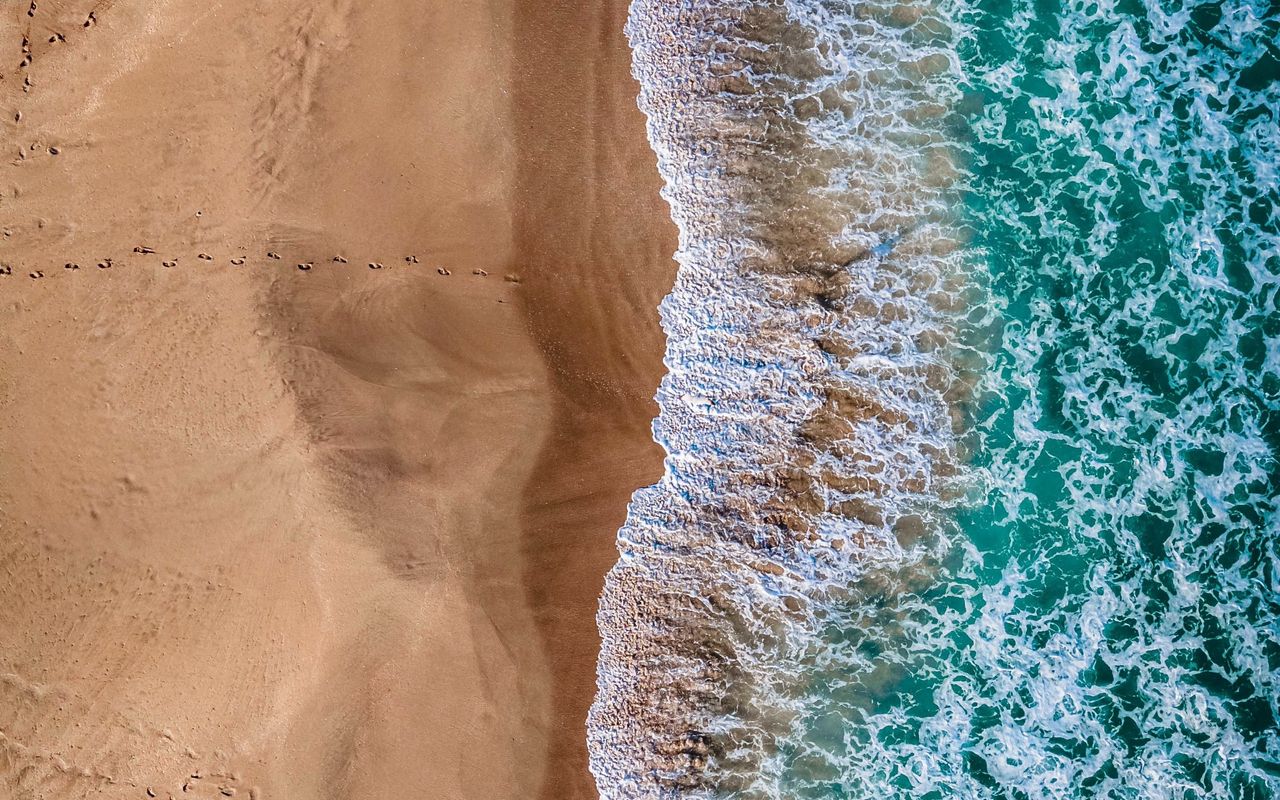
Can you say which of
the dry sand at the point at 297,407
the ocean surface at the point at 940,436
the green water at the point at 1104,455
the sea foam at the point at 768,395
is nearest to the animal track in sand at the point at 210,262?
the dry sand at the point at 297,407

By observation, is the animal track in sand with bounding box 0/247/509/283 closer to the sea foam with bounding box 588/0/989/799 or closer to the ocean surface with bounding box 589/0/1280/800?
the sea foam with bounding box 588/0/989/799

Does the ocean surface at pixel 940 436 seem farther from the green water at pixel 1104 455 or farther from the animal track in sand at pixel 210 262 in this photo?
the animal track in sand at pixel 210 262

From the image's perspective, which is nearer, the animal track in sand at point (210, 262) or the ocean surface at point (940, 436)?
the animal track in sand at point (210, 262)

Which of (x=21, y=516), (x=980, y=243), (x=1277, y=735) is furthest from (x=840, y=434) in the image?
(x=21, y=516)

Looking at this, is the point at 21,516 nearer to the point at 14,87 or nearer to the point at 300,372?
the point at 300,372

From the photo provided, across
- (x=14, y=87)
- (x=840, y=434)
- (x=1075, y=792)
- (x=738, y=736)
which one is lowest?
(x=1075, y=792)

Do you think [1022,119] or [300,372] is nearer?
[300,372]
